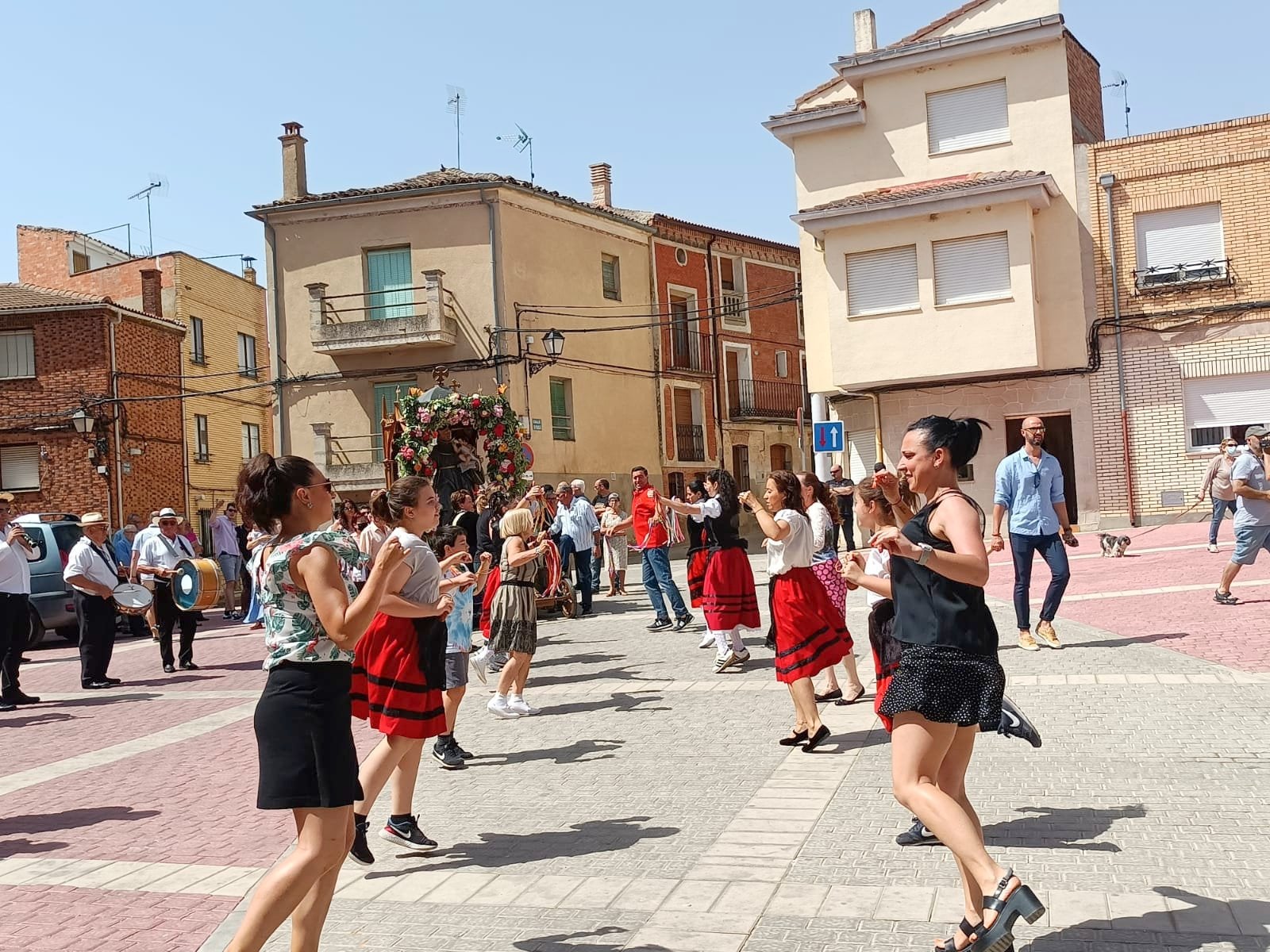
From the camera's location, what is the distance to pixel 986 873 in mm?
3652

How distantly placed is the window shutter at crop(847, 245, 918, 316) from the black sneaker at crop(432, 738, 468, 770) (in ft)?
63.6

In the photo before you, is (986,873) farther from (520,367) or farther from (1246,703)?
(520,367)

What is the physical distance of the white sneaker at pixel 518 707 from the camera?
9172 millimetres

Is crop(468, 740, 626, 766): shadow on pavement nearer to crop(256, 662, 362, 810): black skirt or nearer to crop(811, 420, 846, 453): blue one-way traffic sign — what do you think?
crop(256, 662, 362, 810): black skirt

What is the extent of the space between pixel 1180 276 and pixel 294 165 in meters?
23.9

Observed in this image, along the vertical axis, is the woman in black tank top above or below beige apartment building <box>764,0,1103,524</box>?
below

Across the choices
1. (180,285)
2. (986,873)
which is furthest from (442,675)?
(180,285)

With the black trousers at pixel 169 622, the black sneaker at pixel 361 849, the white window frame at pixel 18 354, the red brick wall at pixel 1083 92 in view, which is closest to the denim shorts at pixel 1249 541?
the black sneaker at pixel 361 849

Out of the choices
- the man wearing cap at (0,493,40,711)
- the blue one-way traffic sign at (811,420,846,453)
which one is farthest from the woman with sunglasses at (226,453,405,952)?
the blue one-way traffic sign at (811,420,846,453)

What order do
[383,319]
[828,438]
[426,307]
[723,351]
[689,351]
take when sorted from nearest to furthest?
[828,438] < [426,307] < [383,319] < [689,351] < [723,351]

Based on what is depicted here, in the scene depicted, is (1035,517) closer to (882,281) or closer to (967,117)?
(882,281)

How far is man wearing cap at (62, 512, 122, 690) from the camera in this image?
1256 cm

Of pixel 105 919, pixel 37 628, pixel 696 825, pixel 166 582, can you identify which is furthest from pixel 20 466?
pixel 696 825

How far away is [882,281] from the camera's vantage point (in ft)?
83.3
